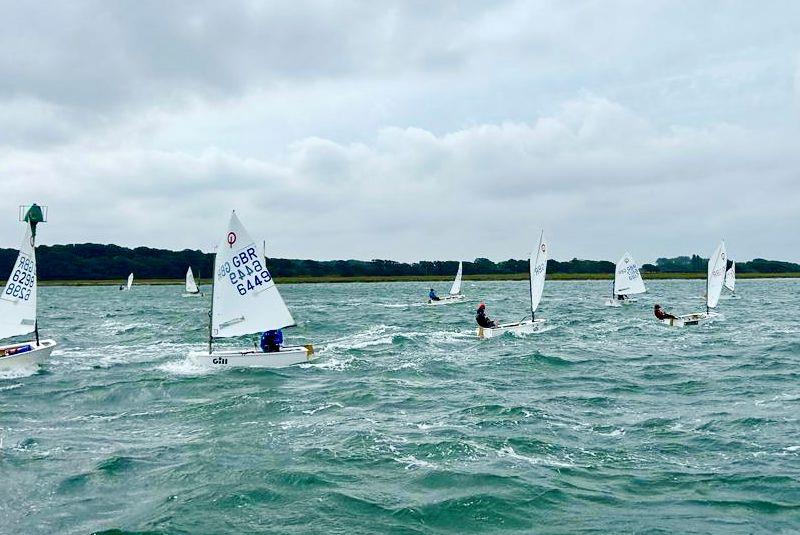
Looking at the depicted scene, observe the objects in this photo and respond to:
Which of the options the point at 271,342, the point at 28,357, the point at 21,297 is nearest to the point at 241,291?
the point at 271,342

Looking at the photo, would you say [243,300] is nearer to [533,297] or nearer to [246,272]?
[246,272]

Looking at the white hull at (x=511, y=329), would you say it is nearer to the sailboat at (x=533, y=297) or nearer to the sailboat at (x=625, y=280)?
the sailboat at (x=533, y=297)

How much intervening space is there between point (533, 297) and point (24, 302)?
95.4 ft

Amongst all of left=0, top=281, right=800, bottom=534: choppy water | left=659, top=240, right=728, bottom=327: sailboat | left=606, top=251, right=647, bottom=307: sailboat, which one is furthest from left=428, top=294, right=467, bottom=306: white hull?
left=0, top=281, right=800, bottom=534: choppy water

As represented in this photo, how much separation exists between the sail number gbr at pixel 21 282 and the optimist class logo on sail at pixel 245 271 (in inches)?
362

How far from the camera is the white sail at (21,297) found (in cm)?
3191

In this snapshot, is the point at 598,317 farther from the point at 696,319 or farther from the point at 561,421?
the point at 561,421

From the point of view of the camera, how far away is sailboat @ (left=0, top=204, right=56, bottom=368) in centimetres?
3169

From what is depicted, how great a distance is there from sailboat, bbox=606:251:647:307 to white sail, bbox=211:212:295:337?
52509 millimetres

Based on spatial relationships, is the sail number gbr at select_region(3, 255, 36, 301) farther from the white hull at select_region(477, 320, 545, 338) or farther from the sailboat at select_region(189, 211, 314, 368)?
the white hull at select_region(477, 320, 545, 338)

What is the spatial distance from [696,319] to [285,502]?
44.2 metres

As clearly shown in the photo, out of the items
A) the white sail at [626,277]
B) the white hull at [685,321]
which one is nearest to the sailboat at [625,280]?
the white sail at [626,277]

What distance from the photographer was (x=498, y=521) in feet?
43.4

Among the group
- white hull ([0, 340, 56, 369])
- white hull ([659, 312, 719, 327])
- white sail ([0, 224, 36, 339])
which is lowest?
white hull ([0, 340, 56, 369])
